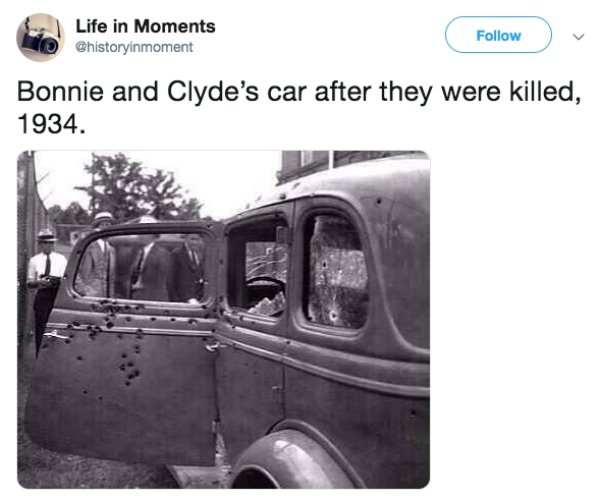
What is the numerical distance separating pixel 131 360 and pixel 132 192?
73 centimetres

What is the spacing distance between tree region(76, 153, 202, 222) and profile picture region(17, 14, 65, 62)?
1.37 feet

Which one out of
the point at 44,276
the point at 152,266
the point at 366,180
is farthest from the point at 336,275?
the point at 44,276

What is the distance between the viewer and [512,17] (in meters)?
2.09

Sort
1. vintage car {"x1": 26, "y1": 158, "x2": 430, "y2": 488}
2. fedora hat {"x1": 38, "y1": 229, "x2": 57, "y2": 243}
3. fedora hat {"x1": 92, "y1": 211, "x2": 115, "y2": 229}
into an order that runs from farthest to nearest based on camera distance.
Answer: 1. fedora hat {"x1": 92, "y1": 211, "x2": 115, "y2": 229}
2. fedora hat {"x1": 38, "y1": 229, "x2": 57, "y2": 243}
3. vintage car {"x1": 26, "y1": 158, "x2": 430, "y2": 488}

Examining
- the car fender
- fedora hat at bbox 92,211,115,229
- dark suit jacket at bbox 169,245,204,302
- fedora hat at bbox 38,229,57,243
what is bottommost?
the car fender

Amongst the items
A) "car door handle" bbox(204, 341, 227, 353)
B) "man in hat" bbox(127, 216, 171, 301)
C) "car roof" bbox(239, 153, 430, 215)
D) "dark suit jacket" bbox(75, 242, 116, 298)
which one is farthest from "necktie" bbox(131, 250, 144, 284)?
"car roof" bbox(239, 153, 430, 215)

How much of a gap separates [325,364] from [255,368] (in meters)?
0.41

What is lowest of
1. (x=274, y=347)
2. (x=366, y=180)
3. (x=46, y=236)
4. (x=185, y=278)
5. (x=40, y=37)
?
(x=274, y=347)

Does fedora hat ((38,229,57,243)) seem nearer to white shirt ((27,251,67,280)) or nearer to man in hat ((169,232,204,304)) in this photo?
white shirt ((27,251,67,280))

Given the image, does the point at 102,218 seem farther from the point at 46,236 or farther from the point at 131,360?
the point at 131,360

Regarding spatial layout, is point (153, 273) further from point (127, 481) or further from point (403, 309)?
point (403, 309)

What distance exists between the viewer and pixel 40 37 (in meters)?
2.08

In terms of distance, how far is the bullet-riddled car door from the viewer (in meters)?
2.35

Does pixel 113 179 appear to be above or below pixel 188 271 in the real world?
above
